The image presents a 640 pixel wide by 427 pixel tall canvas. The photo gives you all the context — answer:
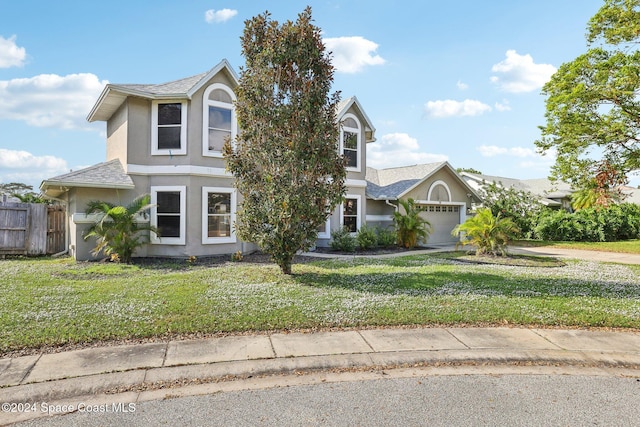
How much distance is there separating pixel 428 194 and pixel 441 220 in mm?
1926

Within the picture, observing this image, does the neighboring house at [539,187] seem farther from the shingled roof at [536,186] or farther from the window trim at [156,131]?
the window trim at [156,131]

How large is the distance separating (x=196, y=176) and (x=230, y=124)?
2287mm

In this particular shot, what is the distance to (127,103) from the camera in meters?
13.3

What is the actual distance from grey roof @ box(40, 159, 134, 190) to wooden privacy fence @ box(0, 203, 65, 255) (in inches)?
81.9

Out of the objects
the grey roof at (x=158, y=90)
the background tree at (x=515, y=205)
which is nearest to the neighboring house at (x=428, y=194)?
the background tree at (x=515, y=205)

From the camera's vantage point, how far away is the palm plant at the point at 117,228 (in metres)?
11.9

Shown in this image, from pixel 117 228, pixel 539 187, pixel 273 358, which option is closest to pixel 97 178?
pixel 117 228

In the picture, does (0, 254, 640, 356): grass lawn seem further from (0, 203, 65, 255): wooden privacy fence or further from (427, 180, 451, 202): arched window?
(427, 180, 451, 202): arched window

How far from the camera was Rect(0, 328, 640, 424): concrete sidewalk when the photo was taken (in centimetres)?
411

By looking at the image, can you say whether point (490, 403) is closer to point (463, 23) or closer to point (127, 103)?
point (463, 23)

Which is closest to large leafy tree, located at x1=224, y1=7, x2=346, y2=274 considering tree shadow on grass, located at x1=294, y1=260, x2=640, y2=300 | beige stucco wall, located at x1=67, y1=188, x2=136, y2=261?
tree shadow on grass, located at x1=294, y1=260, x2=640, y2=300

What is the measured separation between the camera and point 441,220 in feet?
68.0

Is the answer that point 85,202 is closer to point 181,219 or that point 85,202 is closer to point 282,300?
point 181,219

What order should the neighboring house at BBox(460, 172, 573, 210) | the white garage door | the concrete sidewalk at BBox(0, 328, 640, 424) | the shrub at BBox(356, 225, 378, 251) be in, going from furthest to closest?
the neighboring house at BBox(460, 172, 573, 210) → the white garage door → the shrub at BBox(356, 225, 378, 251) → the concrete sidewalk at BBox(0, 328, 640, 424)
